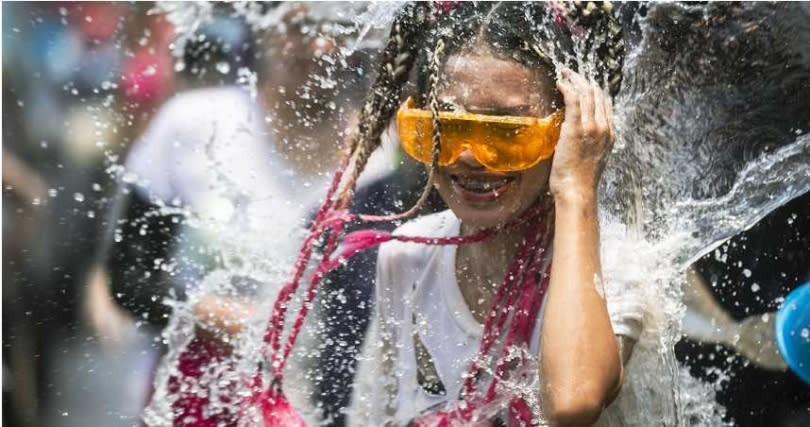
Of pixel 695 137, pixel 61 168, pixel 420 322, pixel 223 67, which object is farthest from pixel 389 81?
pixel 61 168

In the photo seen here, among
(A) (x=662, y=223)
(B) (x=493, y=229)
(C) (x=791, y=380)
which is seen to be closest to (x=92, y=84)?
(B) (x=493, y=229)

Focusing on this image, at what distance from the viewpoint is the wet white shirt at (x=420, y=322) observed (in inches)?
74.9

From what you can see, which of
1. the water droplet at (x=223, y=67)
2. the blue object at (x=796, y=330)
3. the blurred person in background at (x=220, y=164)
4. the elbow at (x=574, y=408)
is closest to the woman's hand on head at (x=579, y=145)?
the elbow at (x=574, y=408)

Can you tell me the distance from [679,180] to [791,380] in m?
0.73

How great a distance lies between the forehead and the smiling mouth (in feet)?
0.46

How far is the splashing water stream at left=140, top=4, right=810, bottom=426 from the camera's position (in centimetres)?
215

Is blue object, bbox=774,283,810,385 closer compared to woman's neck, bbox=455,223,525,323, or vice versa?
woman's neck, bbox=455,223,525,323

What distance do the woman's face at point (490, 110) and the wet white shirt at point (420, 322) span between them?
186mm

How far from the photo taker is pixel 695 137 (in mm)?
2348

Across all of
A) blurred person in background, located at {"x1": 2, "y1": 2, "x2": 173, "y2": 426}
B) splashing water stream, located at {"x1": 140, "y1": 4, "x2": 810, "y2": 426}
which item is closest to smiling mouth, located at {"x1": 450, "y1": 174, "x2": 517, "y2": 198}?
splashing water stream, located at {"x1": 140, "y1": 4, "x2": 810, "y2": 426}

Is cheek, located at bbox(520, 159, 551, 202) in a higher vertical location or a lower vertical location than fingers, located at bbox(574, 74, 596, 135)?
lower

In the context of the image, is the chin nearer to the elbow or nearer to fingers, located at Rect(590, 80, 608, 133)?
fingers, located at Rect(590, 80, 608, 133)

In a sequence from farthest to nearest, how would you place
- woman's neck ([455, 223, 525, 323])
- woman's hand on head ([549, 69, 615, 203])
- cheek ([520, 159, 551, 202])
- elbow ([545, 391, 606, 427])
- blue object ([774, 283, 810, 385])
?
blue object ([774, 283, 810, 385]) → woman's neck ([455, 223, 525, 323]) → cheek ([520, 159, 551, 202]) → woman's hand on head ([549, 69, 615, 203]) → elbow ([545, 391, 606, 427])

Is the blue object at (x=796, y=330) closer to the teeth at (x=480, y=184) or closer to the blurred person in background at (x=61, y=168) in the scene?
the teeth at (x=480, y=184)
